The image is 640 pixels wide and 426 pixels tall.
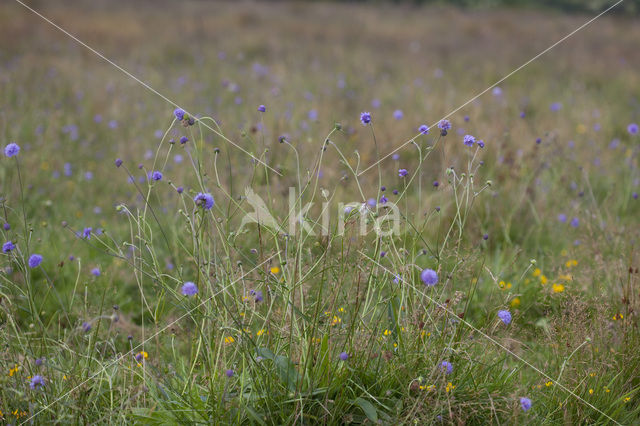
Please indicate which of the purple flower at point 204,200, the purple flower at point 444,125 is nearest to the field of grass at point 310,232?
the purple flower at point 204,200

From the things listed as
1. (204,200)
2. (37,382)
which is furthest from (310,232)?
(37,382)

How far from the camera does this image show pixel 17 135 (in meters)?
4.56

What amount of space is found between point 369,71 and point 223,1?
1045 centimetres

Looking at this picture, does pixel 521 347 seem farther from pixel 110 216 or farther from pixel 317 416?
pixel 110 216

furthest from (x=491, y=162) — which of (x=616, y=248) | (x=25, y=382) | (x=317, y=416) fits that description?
(x=25, y=382)

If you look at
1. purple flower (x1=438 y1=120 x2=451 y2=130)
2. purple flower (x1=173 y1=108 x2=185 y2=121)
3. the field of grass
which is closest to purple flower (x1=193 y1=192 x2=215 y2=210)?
the field of grass

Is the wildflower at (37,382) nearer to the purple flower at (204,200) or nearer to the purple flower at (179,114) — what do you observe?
the purple flower at (204,200)

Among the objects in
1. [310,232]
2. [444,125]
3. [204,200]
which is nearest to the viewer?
[204,200]

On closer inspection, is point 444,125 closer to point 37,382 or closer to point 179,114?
point 179,114

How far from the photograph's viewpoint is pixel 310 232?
1.85 m

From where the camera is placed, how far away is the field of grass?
172cm

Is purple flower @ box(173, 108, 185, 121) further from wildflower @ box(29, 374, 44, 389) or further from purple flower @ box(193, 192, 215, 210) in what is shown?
wildflower @ box(29, 374, 44, 389)

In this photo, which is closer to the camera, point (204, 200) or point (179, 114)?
point (204, 200)

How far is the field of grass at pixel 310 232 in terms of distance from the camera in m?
1.72
